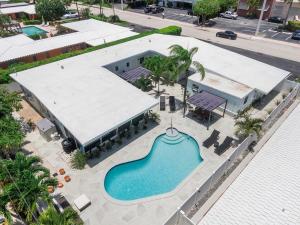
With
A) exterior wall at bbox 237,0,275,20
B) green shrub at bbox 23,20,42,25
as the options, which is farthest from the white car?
exterior wall at bbox 237,0,275,20

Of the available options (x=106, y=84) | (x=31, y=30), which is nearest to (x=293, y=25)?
(x=106, y=84)

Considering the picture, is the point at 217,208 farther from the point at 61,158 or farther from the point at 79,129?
the point at 61,158

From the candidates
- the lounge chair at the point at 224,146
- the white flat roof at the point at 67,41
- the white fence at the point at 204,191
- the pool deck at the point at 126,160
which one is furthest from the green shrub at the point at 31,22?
the white fence at the point at 204,191

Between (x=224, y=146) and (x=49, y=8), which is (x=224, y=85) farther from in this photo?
(x=49, y=8)

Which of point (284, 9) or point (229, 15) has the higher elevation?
point (284, 9)

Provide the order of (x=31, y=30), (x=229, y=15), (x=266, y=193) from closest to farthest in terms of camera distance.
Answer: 1. (x=266, y=193)
2. (x=31, y=30)
3. (x=229, y=15)

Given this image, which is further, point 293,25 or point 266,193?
point 293,25

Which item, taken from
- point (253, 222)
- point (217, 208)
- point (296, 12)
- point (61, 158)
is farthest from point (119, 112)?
point (296, 12)
